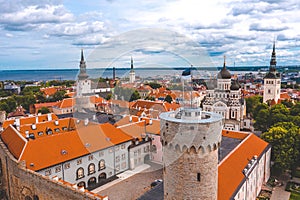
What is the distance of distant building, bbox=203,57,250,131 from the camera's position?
4750 cm

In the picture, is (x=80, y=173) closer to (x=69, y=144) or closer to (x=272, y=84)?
(x=69, y=144)

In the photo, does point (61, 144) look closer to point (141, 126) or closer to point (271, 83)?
point (141, 126)

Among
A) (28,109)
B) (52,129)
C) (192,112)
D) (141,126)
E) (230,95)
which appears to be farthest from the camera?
(28,109)

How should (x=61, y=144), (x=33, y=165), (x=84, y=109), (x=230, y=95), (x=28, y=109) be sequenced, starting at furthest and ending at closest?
(x=28, y=109)
(x=230, y=95)
(x=61, y=144)
(x=84, y=109)
(x=33, y=165)

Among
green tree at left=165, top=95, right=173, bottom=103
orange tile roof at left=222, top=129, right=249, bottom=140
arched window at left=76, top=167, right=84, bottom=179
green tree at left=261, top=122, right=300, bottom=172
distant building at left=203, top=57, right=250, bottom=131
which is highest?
green tree at left=165, top=95, right=173, bottom=103

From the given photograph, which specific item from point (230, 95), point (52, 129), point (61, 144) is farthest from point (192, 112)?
point (230, 95)

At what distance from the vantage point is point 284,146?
30.9 meters

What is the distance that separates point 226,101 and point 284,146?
19.2m

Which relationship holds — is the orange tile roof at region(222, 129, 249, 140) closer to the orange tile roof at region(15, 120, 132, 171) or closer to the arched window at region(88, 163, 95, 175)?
the orange tile roof at region(15, 120, 132, 171)

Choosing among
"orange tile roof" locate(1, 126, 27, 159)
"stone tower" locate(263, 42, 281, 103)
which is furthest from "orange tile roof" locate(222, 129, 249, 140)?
"stone tower" locate(263, 42, 281, 103)

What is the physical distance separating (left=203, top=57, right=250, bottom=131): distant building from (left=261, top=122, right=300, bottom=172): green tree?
47.5ft

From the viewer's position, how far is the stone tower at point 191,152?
9852mm

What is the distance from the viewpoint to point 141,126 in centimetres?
1881

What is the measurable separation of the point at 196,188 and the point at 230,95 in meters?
42.5
